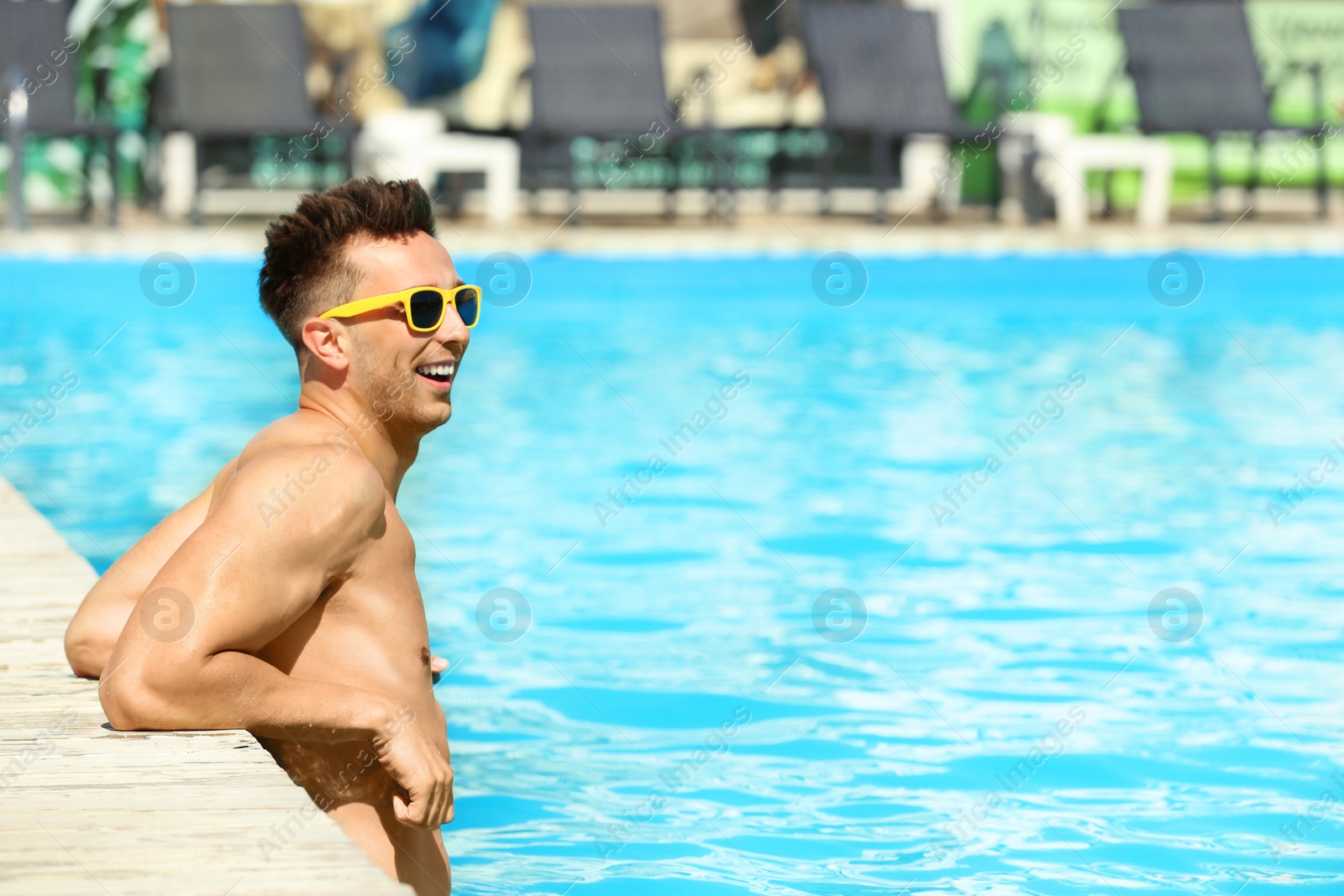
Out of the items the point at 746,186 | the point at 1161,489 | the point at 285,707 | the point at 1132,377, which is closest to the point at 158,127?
the point at 746,186

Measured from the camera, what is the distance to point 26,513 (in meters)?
4.59

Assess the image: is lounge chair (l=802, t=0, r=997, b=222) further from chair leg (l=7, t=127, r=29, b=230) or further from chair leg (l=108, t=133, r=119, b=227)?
chair leg (l=7, t=127, r=29, b=230)

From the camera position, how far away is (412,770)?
7.31 ft

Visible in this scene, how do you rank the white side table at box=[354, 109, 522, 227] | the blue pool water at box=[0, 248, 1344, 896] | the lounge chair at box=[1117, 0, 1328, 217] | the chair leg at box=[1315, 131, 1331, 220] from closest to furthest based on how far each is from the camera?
1. the blue pool water at box=[0, 248, 1344, 896]
2. the white side table at box=[354, 109, 522, 227]
3. the lounge chair at box=[1117, 0, 1328, 217]
4. the chair leg at box=[1315, 131, 1331, 220]

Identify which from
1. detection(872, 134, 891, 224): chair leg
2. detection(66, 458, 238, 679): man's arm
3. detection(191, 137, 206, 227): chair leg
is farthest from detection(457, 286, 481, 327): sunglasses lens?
detection(872, 134, 891, 224): chair leg

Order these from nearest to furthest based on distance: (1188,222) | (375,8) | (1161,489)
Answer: (1161,489), (1188,222), (375,8)

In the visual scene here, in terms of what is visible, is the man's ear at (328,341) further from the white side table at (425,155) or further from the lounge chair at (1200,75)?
the lounge chair at (1200,75)

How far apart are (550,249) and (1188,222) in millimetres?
4858

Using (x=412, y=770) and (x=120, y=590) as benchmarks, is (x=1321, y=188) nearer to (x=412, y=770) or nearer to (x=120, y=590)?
(x=120, y=590)

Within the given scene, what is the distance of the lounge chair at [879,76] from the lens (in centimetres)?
1197

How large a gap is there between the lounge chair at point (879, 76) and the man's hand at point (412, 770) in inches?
391

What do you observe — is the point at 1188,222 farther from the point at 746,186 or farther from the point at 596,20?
the point at 596,20

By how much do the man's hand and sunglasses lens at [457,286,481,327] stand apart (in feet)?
1.83

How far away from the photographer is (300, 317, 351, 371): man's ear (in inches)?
93.7
